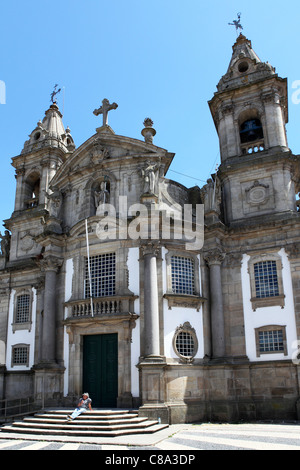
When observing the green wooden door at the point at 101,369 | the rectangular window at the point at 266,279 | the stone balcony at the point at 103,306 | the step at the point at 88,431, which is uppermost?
the rectangular window at the point at 266,279

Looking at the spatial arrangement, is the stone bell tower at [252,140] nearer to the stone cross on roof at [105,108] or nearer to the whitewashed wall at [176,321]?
the whitewashed wall at [176,321]

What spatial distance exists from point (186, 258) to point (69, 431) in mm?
8504

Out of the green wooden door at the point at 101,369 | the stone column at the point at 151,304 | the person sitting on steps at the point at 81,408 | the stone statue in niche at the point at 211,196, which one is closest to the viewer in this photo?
the person sitting on steps at the point at 81,408

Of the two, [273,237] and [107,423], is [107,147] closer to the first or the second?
[273,237]

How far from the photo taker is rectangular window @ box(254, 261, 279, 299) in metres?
18.1

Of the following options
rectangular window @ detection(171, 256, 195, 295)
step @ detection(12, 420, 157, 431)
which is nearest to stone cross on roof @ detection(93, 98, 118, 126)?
rectangular window @ detection(171, 256, 195, 295)

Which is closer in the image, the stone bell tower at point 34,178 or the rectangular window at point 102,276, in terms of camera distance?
the rectangular window at point 102,276

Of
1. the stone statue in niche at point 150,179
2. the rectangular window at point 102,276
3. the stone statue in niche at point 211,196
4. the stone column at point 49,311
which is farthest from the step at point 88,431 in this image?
the stone statue in niche at point 211,196

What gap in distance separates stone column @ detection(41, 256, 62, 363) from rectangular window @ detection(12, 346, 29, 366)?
4.36 meters

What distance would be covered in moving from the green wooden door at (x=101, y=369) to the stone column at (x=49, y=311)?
152 centimetres

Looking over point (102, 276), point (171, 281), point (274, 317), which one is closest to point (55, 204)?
point (102, 276)

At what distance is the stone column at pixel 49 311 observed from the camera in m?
18.1

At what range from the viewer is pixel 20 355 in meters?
22.1

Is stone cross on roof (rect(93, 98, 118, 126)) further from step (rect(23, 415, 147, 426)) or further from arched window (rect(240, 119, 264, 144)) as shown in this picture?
step (rect(23, 415, 147, 426))
